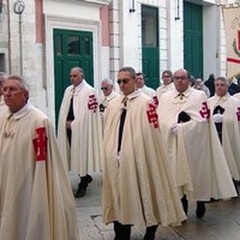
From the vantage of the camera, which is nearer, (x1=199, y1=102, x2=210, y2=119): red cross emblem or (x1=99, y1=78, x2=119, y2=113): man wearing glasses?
(x1=199, y1=102, x2=210, y2=119): red cross emblem

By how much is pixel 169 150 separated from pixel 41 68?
6.53m

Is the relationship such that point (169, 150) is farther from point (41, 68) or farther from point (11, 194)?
point (41, 68)

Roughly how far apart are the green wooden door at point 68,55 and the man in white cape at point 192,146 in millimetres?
6539

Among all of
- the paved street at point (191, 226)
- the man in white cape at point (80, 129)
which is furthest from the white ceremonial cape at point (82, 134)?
the paved street at point (191, 226)

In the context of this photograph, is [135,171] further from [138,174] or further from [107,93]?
[107,93]

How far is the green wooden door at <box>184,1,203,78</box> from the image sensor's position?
21.6 metres

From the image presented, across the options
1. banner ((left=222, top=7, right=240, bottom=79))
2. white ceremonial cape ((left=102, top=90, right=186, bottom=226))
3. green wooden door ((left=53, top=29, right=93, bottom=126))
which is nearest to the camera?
white ceremonial cape ((left=102, top=90, right=186, bottom=226))

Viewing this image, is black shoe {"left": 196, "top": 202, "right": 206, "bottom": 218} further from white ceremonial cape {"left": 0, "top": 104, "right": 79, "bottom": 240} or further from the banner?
white ceremonial cape {"left": 0, "top": 104, "right": 79, "bottom": 240}

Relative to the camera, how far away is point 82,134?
9555 mm

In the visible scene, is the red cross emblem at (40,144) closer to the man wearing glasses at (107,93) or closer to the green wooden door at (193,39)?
the man wearing glasses at (107,93)

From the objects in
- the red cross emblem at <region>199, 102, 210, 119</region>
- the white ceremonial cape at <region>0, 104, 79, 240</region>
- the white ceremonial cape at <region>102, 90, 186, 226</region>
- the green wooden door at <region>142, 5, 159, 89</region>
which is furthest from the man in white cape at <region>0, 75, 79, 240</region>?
the green wooden door at <region>142, 5, 159, 89</region>

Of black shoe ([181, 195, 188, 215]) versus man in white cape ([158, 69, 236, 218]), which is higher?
man in white cape ([158, 69, 236, 218])

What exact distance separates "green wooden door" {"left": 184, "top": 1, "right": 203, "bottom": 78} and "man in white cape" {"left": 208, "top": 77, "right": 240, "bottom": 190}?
11.7m

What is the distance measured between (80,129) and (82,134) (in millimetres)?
80
